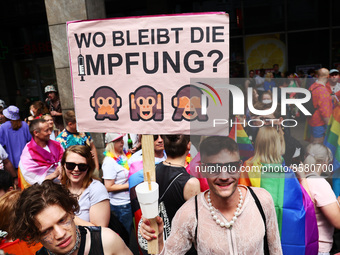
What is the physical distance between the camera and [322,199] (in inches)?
88.6

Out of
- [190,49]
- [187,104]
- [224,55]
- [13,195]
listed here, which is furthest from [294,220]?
[13,195]

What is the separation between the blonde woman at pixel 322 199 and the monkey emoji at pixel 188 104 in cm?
108

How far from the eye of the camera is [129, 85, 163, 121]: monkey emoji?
202 centimetres

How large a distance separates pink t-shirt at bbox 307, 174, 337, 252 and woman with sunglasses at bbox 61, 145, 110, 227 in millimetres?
1744

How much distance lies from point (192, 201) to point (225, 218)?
0.77ft

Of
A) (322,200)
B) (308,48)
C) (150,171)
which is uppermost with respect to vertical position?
(308,48)

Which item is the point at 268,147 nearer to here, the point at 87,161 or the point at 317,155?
the point at 317,155

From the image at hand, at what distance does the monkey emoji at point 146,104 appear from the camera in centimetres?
202

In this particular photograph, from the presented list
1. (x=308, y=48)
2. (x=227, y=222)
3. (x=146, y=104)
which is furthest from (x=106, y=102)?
(x=308, y=48)

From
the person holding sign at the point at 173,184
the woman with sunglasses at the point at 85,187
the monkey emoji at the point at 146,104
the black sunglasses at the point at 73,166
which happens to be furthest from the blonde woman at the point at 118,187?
the monkey emoji at the point at 146,104

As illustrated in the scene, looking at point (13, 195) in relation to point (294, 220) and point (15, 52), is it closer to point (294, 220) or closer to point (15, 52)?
point (294, 220)

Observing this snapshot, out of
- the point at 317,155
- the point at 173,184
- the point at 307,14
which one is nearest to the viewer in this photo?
the point at 173,184

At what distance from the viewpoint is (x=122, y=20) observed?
6.63ft

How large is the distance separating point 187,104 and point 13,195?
1449 millimetres
